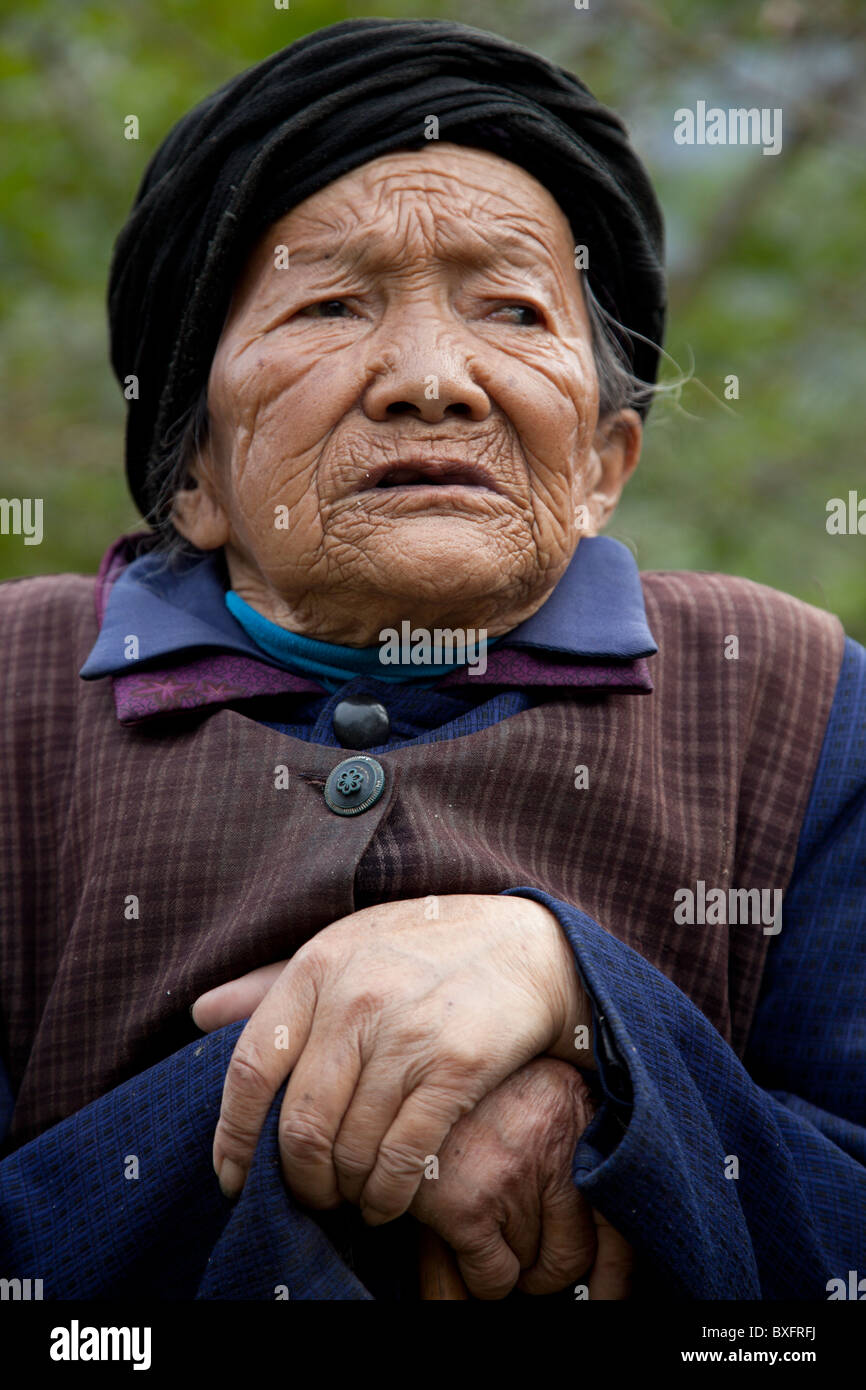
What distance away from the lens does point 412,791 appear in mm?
1988

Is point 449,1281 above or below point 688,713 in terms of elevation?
below

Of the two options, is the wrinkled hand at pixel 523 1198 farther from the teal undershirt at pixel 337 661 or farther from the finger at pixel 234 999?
the teal undershirt at pixel 337 661

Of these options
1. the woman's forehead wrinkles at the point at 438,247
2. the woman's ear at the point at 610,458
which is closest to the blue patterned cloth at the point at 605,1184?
the woman's ear at the point at 610,458

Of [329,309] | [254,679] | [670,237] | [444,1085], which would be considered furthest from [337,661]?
[670,237]

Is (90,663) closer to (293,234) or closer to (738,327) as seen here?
(293,234)

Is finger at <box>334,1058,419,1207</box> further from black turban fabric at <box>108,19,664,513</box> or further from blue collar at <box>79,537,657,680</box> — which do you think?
black turban fabric at <box>108,19,664,513</box>

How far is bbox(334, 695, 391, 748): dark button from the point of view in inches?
81.7

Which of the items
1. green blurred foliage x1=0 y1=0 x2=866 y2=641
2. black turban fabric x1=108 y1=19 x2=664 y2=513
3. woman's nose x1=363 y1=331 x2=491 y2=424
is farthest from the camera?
green blurred foliage x1=0 y1=0 x2=866 y2=641

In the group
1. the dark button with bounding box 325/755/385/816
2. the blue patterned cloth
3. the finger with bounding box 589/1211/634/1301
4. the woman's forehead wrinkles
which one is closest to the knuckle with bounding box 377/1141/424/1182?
the blue patterned cloth

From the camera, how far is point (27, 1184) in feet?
6.18

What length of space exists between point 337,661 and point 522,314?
0.63 meters

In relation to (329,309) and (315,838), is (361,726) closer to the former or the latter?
(315,838)
